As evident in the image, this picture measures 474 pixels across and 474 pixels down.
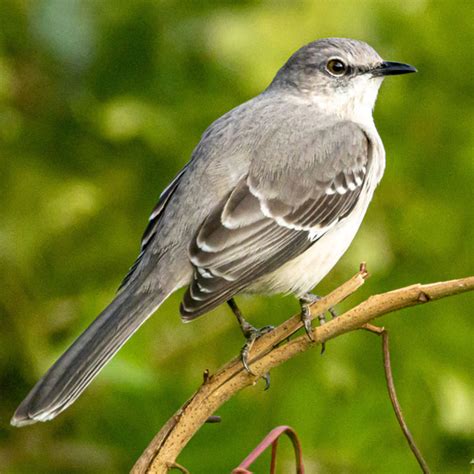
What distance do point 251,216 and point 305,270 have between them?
0.99ft

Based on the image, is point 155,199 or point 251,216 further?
point 155,199

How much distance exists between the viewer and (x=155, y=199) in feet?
16.1

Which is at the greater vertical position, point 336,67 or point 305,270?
point 336,67

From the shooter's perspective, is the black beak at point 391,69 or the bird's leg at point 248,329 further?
the black beak at point 391,69

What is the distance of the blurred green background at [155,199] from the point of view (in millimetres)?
4242

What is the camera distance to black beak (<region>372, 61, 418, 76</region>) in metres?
4.75

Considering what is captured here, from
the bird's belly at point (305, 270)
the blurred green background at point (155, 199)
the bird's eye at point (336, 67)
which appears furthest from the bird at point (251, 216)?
the blurred green background at point (155, 199)

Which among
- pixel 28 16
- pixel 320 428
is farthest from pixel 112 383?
pixel 28 16

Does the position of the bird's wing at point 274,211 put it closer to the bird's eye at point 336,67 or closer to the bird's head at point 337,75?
the bird's head at point 337,75

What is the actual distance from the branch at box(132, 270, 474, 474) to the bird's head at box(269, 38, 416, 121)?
1.92 m

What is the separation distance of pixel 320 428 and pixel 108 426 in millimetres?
802

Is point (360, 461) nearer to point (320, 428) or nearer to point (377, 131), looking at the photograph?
point (320, 428)

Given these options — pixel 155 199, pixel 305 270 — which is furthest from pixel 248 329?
pixel 155 199

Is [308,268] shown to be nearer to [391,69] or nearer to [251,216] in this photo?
[251,216]
